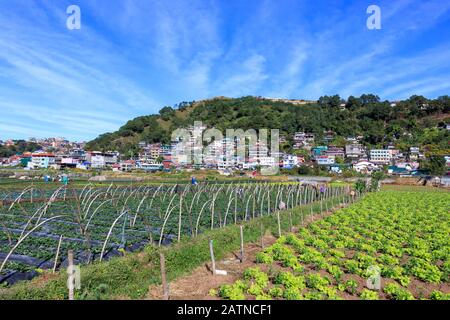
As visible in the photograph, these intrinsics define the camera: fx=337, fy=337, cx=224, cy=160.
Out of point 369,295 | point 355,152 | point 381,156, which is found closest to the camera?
point 369,295

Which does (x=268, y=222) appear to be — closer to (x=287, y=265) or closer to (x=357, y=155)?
(x=287, y=265)

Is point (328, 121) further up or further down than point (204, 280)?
further up

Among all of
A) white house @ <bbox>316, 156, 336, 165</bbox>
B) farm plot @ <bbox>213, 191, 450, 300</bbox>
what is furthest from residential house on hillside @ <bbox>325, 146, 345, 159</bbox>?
farm plot @ <bbox>213, 191, 450, 300</bbox>

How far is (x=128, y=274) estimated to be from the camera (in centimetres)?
776

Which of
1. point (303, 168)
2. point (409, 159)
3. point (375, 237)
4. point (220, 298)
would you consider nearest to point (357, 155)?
point (409, 159)

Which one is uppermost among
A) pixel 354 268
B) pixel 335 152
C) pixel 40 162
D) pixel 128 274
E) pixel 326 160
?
pixel 335 152

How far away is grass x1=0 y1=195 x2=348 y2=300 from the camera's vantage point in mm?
6320

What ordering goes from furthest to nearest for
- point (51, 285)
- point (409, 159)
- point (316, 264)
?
point (409, 159) < point (316, 264) < point (51, 285)

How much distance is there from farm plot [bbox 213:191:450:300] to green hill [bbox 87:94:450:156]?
296 feet

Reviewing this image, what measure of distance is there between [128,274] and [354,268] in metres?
5.77

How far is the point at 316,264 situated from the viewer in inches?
367

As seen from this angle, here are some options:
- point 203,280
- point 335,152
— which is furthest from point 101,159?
point 203,280

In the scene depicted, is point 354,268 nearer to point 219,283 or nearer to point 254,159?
point 219,283
